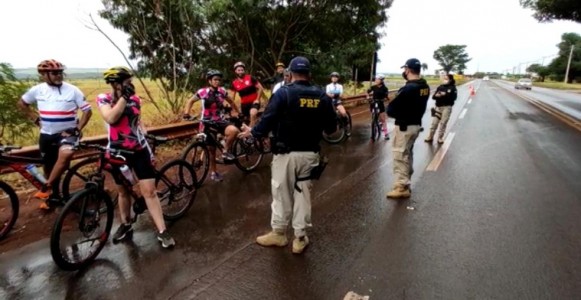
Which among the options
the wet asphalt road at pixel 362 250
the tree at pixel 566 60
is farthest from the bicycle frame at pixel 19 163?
the tree at pixel 566 60

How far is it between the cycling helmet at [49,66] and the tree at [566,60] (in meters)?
101

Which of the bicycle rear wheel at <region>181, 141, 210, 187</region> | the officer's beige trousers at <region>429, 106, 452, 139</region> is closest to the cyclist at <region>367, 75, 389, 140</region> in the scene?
the officer's beige trousers at <region>429, 106, 452, 139</region>

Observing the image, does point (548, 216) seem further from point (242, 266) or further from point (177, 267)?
point (177, 267)

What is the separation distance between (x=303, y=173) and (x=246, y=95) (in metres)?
4.83

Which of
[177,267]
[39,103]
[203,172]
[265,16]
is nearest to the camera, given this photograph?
[177,267]

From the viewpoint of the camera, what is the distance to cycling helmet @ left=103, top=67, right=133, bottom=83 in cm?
351

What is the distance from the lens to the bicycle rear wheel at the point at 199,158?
6.19m

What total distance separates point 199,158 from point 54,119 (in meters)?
2.22

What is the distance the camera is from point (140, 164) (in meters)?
4.00

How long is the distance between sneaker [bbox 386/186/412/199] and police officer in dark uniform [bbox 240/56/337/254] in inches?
84.9

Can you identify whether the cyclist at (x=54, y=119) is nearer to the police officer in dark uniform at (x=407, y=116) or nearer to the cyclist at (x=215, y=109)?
the cyclist at (x=215, y=109)

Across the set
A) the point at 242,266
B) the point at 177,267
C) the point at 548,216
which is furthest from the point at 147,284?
the point at 548,216

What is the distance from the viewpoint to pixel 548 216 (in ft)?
16.5

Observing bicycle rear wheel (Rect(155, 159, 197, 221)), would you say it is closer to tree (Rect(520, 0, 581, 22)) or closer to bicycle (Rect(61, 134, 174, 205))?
bicycle (Rect(61, 134, 174, 205))
